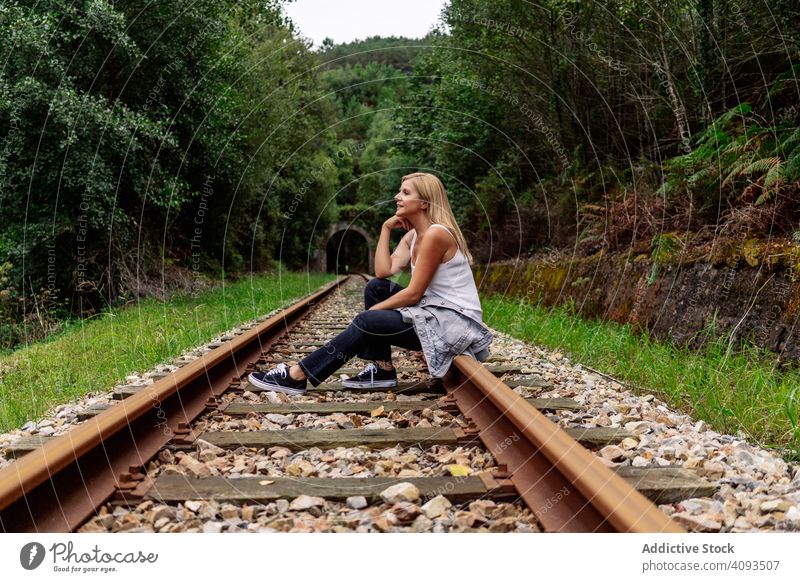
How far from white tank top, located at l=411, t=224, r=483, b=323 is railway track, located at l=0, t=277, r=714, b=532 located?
528 mm

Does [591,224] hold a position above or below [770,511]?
above

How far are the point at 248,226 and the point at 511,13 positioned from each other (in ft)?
45.9

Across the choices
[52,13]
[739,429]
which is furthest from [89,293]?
[739,429]

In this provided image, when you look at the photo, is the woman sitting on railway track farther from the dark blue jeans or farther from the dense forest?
the dense forest

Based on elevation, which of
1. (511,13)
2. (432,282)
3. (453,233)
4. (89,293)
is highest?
(511,13)

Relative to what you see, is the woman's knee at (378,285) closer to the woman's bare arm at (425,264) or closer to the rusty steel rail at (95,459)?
the woman's bare arm at (425,264)

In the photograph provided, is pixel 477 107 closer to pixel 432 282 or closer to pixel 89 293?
pixel 89 293

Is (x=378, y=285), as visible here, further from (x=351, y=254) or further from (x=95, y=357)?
(x=351, y=254)

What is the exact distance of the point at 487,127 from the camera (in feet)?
47.7

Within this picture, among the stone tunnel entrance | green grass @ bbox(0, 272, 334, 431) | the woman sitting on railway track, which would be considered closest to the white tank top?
the woman sitting on railway track

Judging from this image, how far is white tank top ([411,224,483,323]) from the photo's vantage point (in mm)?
4062

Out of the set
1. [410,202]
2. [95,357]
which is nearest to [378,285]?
[410,202]

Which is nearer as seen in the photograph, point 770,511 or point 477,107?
point 770,511

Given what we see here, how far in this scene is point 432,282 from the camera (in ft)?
13.5
